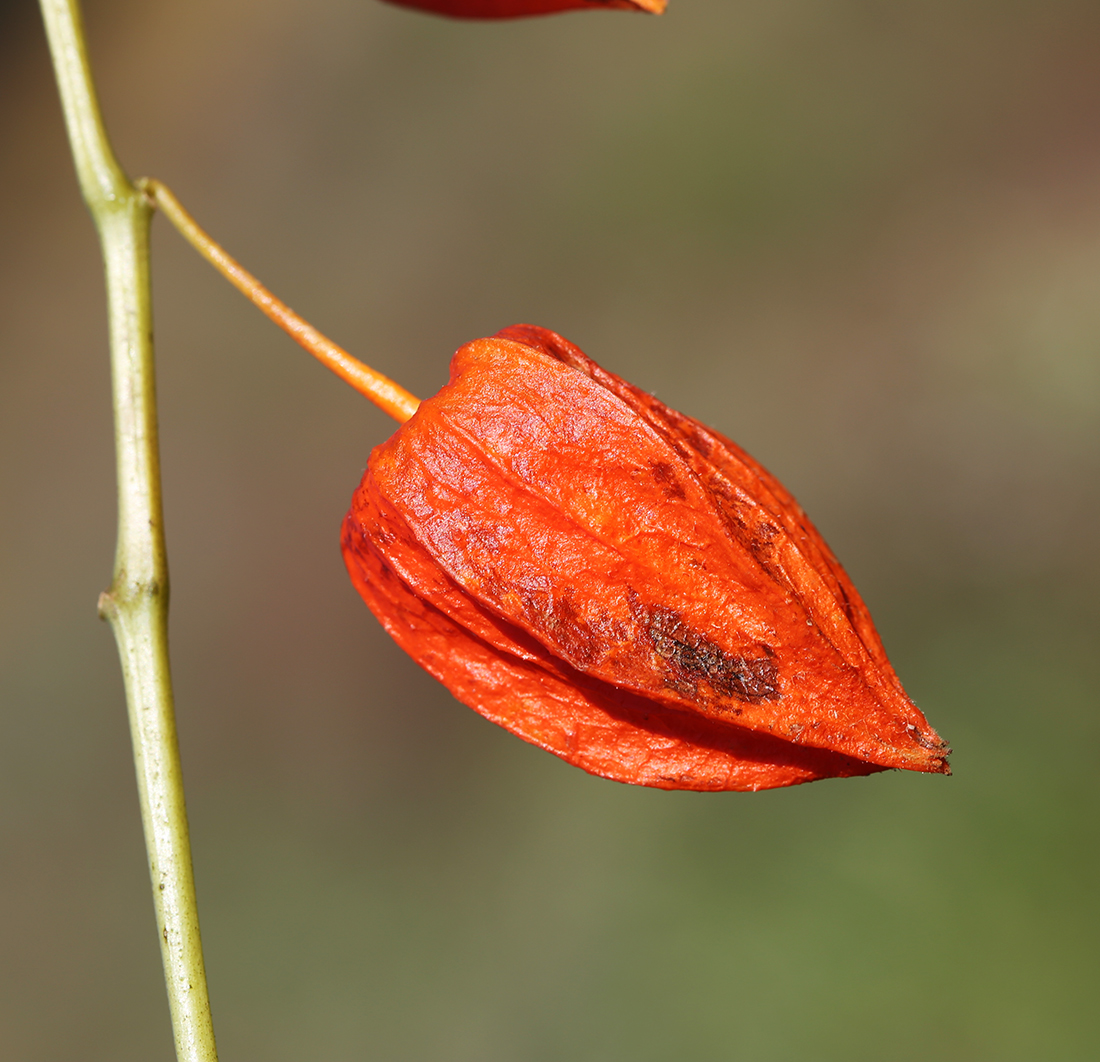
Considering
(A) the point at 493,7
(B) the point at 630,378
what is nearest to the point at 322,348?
(A) the point at 493,7

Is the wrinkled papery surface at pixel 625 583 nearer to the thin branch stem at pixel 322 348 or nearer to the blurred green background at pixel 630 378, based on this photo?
the thin branch stem at pixel 322 348

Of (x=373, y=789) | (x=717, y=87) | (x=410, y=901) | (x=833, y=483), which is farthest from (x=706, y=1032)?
(x=717, y=87)

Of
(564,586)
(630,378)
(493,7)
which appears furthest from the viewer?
(630,378)

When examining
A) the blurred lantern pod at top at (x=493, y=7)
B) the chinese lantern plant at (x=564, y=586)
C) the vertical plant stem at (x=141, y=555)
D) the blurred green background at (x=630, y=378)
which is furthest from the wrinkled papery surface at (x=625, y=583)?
the blurred green background at (x=630, y=378)

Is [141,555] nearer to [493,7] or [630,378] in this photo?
[493,7]

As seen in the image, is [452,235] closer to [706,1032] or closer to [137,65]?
[137,65]

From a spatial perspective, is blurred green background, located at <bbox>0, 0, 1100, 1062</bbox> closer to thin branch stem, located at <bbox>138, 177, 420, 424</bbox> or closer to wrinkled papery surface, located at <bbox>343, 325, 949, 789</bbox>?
wrinkled papery surface, located at <bbox>343, 325, 949, 789</bbox>
